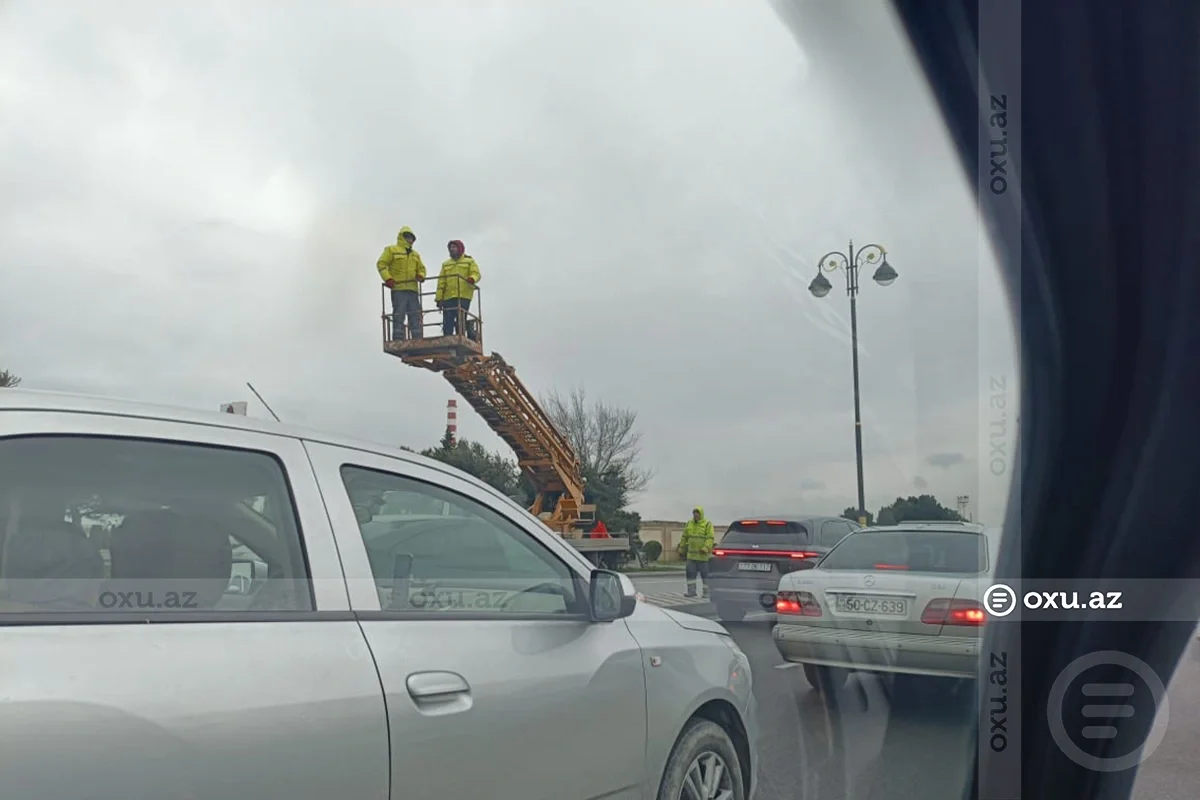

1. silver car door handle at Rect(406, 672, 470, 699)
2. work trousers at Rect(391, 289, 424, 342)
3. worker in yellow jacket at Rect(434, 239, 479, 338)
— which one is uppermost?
worker in yellow jacket at Rect(434, 239, 479, 338)

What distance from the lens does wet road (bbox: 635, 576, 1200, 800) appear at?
459 cm

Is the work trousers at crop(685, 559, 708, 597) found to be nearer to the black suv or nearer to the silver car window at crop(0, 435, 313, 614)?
the black suv

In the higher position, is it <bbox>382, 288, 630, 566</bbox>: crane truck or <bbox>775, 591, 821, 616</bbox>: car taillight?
<bbox>382, 288, 630, 566</bbox>: crane truck

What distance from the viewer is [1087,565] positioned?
420cm

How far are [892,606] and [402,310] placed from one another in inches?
151

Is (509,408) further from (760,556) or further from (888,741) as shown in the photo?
(760,556)

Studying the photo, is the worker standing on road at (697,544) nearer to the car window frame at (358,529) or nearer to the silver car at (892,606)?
the silver car at (892,606)

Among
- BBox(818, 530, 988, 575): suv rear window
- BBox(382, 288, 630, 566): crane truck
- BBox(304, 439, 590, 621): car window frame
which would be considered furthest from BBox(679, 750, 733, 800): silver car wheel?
BBox(818, 530, 988, 575): suv rear window

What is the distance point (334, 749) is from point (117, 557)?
2.05 feet

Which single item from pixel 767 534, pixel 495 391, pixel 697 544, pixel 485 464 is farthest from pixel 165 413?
pixel 767 534

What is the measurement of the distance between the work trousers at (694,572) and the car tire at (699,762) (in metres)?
5.77

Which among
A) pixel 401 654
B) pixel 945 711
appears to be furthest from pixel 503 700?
pixel 945 711

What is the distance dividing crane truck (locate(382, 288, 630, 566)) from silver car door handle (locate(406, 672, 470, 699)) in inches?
88.4

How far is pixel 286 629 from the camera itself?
2137 mm
